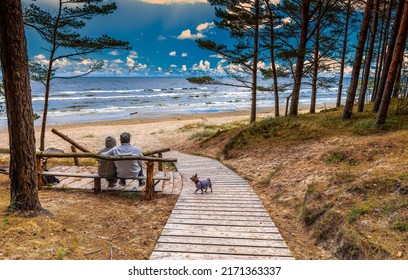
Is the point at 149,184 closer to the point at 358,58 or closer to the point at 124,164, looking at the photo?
the point at 124,164

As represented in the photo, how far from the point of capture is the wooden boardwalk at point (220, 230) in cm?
425

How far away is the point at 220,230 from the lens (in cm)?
502

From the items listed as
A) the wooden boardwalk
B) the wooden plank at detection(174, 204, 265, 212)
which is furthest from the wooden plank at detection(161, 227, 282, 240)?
the wooden plank at detection(174, 204, 265, 212)

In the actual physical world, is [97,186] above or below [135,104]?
below

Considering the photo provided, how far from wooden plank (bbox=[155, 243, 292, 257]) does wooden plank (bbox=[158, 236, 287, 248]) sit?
10cm

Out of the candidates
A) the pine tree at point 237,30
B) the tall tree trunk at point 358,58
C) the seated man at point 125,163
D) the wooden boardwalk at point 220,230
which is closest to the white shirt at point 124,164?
the seated man at point 125,163

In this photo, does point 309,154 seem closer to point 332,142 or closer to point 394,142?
point 332,142

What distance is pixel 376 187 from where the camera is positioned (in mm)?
5461

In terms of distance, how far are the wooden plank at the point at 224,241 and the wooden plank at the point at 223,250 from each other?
0.32 ft

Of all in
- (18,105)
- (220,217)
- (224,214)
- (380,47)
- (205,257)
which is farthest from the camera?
(380,47)

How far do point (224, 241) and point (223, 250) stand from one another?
297 millimetres

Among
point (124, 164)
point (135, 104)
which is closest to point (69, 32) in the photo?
point (124, 164)

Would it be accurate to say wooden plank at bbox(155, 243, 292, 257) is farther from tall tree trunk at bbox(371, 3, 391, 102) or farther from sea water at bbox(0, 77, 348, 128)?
tall tree trunk at bbox(371, 3, 391, 102)

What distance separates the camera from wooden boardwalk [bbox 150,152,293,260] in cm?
425
